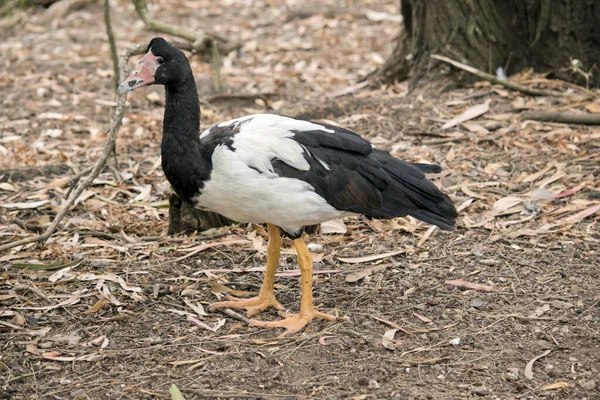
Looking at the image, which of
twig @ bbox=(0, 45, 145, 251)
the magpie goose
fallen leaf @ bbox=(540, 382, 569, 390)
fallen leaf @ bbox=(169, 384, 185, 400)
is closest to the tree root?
twig @ bbox=(0, 45, 145, 251)

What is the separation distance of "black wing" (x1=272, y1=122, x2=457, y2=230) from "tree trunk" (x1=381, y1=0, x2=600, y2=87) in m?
3.17

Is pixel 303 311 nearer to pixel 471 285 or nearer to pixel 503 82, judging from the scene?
pixel 471 285

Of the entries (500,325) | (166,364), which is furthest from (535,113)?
(166,364)

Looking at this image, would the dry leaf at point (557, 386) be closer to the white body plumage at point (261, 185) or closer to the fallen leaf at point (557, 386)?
the fallen leaf at point (557, 386)

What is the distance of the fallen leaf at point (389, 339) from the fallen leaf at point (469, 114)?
3.14m

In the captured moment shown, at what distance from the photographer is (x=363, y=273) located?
5.48m

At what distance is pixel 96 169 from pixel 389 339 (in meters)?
2.33

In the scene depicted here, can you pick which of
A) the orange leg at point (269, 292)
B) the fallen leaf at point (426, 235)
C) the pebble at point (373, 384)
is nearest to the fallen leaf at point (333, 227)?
the fallen leaf at point (426, 235)

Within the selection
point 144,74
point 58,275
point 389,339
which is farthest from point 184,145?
point 389,339

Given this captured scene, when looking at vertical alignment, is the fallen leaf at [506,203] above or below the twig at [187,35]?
below

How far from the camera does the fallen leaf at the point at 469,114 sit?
7.46 metres

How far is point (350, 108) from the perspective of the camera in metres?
8.04

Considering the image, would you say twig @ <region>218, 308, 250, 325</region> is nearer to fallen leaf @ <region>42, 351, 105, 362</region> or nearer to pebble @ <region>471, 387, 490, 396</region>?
fallen leaf @ <region>42, 351, 105, 362</region>

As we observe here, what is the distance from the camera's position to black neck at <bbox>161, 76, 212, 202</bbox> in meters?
4.72
